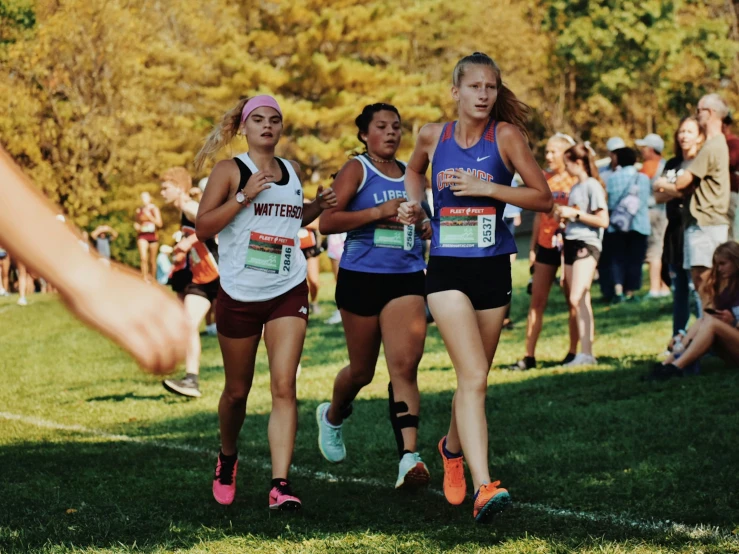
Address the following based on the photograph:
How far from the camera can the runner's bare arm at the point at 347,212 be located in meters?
6.39

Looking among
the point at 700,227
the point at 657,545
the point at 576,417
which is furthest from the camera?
the point at 700,227

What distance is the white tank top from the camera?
585cm

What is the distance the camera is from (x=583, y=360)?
10.6 metres

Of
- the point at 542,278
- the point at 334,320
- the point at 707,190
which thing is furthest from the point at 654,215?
the point at 707,190

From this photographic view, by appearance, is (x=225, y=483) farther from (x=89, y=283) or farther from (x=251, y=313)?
(x=89, y=283)

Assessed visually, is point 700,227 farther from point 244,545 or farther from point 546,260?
point 244,545

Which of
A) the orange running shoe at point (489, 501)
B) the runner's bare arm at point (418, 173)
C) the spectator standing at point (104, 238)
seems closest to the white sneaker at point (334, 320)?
the runner's bare arm at point (418, 173)

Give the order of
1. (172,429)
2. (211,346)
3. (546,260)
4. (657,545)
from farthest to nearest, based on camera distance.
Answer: (211,346) → (546,260) → (172,429) → (657,545)

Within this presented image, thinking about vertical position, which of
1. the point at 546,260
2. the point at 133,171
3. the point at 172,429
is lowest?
the point at 172,429

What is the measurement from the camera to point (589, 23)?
4019cm

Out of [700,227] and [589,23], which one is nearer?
[700,227]

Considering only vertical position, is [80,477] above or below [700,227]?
below

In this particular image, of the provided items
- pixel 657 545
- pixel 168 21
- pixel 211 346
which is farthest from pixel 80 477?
pixel 168 21

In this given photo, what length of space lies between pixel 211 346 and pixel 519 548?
10270 millimetres
